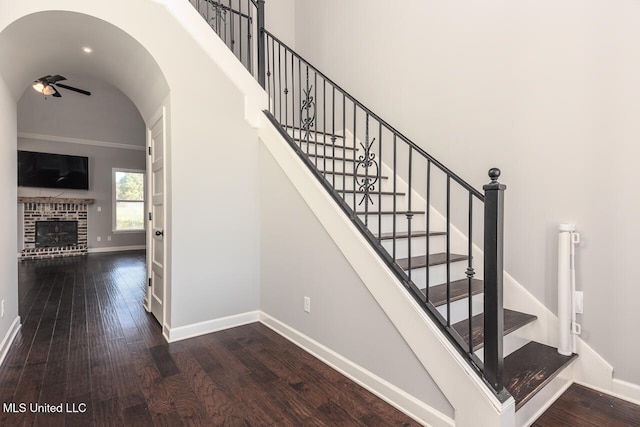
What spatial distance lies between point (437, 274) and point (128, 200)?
8.47 m

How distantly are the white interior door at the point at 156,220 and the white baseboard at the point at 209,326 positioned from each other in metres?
0.24

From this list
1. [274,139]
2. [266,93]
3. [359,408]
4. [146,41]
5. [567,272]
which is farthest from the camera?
[266,93]

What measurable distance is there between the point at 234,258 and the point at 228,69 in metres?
1.74

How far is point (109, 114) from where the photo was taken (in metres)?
7.85

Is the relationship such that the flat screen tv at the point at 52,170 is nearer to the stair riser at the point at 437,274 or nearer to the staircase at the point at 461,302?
the staircase at the point at 461,302

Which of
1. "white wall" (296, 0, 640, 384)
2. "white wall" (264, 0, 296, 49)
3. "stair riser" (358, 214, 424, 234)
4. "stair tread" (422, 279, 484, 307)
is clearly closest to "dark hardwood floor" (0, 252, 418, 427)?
"stair tread" (422, 279, 484, 307)

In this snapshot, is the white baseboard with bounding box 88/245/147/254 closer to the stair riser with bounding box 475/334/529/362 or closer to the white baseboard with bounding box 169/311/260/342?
the white baseboard with bounding box 169/311/260/342

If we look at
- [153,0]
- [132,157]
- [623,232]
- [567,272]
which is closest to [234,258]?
[153,0]

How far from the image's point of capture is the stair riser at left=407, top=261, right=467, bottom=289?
2073 millimetres

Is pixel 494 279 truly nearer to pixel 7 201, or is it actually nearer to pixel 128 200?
pixel 7 201

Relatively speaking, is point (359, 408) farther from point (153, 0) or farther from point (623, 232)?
point (153, 0)

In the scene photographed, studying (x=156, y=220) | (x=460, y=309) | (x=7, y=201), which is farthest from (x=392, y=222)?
(x=7, y=201)

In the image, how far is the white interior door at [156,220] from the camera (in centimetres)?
289

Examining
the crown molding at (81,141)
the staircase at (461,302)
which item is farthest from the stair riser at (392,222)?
the crown molding at (81,141)
